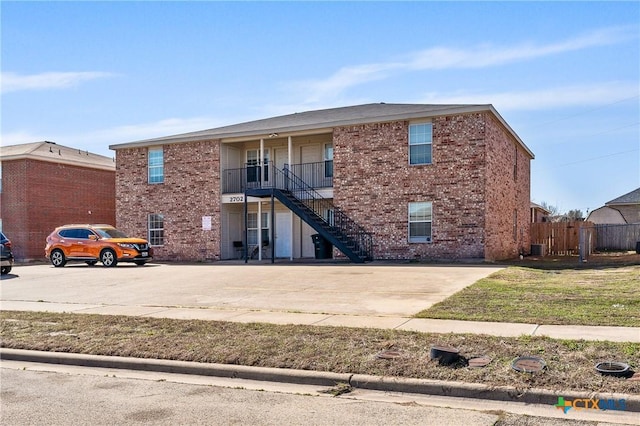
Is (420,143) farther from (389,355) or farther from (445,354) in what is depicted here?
(445,354)

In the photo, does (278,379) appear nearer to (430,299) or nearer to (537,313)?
(537,313)

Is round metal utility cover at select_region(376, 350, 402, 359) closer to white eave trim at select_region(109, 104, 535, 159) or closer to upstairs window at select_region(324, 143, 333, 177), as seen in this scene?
white eave trim at select_region(109, 104, 535, 159)

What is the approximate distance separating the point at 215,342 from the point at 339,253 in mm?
16180

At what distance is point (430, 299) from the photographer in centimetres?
1209

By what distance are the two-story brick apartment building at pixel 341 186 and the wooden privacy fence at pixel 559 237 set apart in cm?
183

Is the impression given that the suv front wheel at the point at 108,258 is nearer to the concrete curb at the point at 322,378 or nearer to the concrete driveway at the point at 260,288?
the concrete driveway at the point at 260,288

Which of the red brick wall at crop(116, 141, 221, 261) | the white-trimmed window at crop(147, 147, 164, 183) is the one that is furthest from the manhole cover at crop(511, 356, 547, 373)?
the white-trimmed window at crop(147, 147, 164, 183)

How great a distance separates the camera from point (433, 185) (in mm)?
22812

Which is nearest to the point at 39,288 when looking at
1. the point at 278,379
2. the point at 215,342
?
the point at 215,342

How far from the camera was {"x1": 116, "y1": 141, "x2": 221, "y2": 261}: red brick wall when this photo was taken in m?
27.4

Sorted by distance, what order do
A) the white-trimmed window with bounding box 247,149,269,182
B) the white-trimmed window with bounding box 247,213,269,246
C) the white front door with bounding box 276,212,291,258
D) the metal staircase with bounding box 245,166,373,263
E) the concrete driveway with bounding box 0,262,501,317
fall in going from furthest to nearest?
1. the white-trimmed window with bounding box 247,213,269,246
2. the white-trimmed window with bounding box 247,149,269,182
3. the white front door with bounding box 276,212,291,258
4. the metal staircase with bounding box 245,166,373,263
5. the concrete driveway with bounding box 0,262,501,317

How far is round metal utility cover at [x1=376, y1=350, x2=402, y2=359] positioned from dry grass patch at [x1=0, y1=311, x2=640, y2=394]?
6 centimetres

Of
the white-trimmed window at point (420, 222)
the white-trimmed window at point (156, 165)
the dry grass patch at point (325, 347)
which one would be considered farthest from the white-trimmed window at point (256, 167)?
the dry grass patch at point (325, 347)

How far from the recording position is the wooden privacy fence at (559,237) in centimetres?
3219
